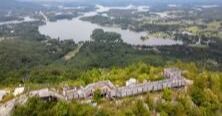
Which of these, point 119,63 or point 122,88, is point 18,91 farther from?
point 119,63

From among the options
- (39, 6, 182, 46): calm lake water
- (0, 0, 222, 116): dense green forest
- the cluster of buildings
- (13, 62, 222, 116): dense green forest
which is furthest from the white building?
(39, 6, 182, 46): calm lake water

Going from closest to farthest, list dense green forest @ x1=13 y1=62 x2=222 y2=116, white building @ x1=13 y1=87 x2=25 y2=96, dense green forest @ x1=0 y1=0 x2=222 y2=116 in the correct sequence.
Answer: dense green forest @ x1=13 y1=62 x2=222 y2=116 < dense green forest @ x1=0 y1=0 x2=222 y2=116 < white building @ x1=13 y1=87 x2=25 y2=96

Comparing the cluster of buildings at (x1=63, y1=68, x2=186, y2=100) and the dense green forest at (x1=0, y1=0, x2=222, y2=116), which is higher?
the cluster of buildings at (x1=63, y1=68, x2=186, y2=100)

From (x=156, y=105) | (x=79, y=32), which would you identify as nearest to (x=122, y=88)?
(x=156, y=105)

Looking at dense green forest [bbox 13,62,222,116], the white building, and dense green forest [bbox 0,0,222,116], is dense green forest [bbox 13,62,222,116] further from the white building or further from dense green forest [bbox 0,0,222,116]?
the white building

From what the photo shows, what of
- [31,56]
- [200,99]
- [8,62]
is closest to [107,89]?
[200,99]

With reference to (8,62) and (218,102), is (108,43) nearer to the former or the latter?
(8,62)

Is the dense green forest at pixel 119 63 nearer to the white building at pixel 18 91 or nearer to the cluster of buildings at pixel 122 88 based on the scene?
the cluster of buildings at pixel 122 88

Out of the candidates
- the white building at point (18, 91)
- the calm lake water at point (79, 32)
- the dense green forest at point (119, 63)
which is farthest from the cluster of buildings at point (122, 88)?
the calm lake water at point (79, 32)
